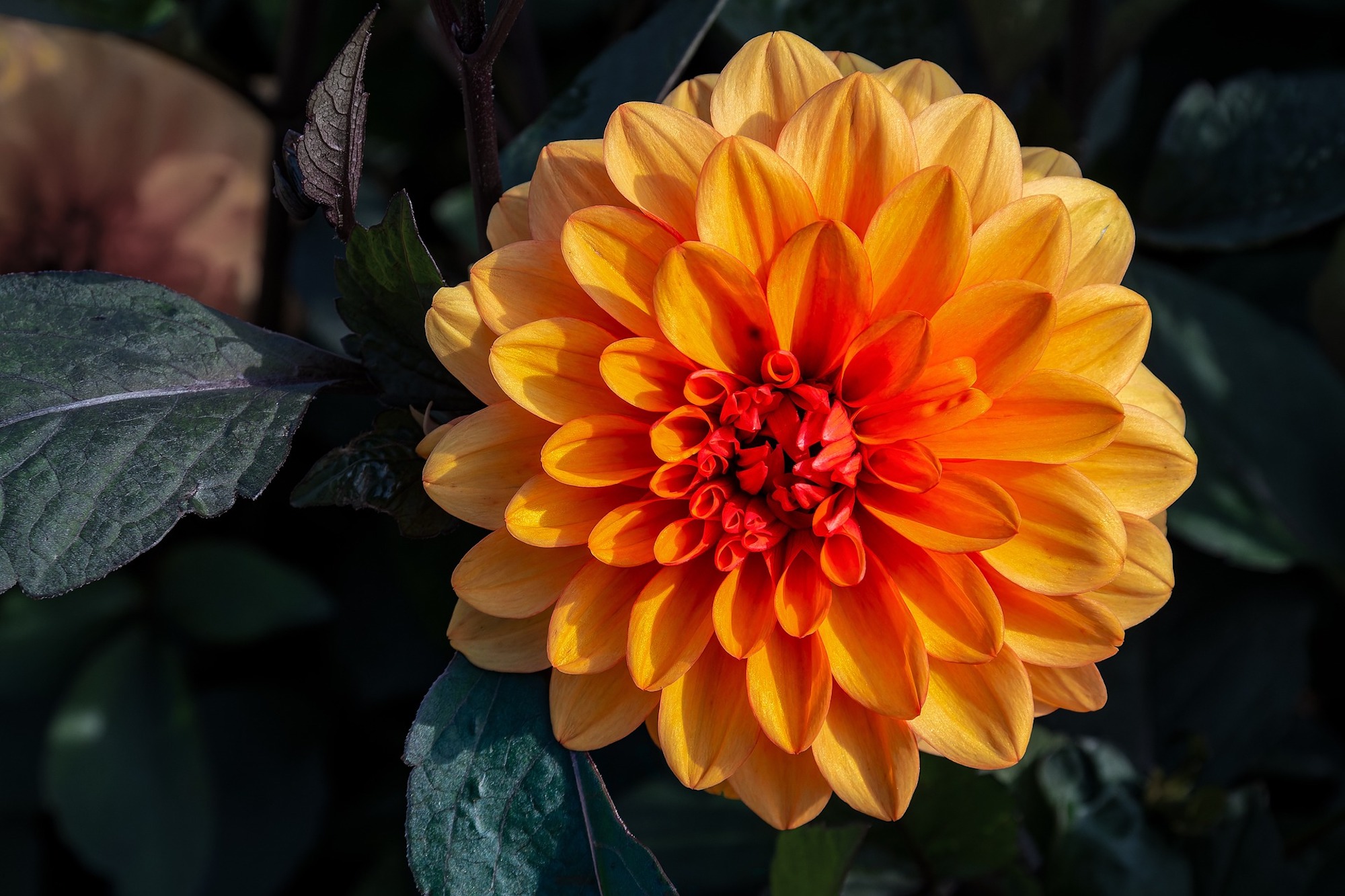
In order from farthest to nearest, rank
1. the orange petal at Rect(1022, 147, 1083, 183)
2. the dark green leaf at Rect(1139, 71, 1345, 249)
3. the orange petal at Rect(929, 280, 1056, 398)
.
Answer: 1. the dark green leaf at Rect(1139, 71, 1345, 249)
2. the orange petal at Rect(1022, 147, 1083, 183)
3. the orange petal at Rect(929, 280, 1056, 398)

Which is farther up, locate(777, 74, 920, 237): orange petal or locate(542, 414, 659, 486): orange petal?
locate(777, 74, 920, 237): orange petal

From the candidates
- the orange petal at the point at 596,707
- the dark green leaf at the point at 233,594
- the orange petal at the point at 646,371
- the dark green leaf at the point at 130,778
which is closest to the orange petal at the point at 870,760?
the orange petal at the point at 596,707

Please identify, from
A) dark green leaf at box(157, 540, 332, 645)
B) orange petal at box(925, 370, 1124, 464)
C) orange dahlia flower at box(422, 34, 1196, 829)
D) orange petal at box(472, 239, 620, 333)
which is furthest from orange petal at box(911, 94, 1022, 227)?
dark green leaf at box(157, 540, 332, 645)

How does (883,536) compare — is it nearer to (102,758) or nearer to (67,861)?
(102,758)

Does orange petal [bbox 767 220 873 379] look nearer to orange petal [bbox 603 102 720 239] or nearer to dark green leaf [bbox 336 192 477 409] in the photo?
orange petal [bbox 603 102 720 239]

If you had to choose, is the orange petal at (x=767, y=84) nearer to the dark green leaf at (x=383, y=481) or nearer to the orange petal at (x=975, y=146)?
the orange petal at (x=975, y=146)
